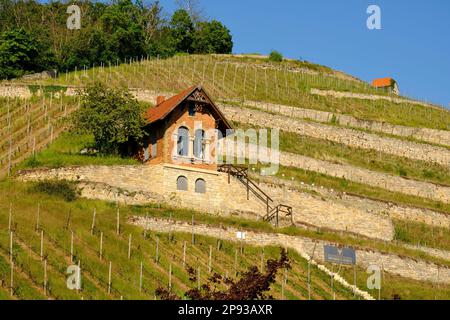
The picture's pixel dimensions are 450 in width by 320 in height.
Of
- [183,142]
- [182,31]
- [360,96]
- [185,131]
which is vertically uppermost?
[182,31]

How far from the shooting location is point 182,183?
67938 millimetres

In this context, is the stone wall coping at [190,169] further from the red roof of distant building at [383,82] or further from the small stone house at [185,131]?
the red roof of distant building at [383,82]

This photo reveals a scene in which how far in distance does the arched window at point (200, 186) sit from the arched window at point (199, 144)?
2.26 metres

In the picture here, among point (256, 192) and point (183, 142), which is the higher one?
point (183, 142)

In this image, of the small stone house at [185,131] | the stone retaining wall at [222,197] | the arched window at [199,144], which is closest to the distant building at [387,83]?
the stone retaining wall at [222,197]

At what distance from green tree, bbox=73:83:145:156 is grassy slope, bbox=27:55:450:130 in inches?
978

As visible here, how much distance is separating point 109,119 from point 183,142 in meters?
5.37

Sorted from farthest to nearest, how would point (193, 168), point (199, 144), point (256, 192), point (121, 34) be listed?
point (121, 34)
point (199, 144)
point (256, 192)
point (193, 168)

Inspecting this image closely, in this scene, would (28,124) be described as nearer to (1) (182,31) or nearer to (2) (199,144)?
(2) (199,144)

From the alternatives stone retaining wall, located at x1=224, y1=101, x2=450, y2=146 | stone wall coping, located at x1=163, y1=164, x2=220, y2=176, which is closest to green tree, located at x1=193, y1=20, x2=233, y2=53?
stone retaining wall, located at x1=224, y1=101, x2=450, y2=146

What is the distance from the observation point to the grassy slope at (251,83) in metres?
102

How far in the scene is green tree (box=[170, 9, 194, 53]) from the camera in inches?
5384

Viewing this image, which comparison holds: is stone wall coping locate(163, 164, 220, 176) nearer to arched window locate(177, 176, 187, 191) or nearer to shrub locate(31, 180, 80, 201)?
arched window locate(177, 176, 187, 191)

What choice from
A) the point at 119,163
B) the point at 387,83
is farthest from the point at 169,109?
the point at 387,83
